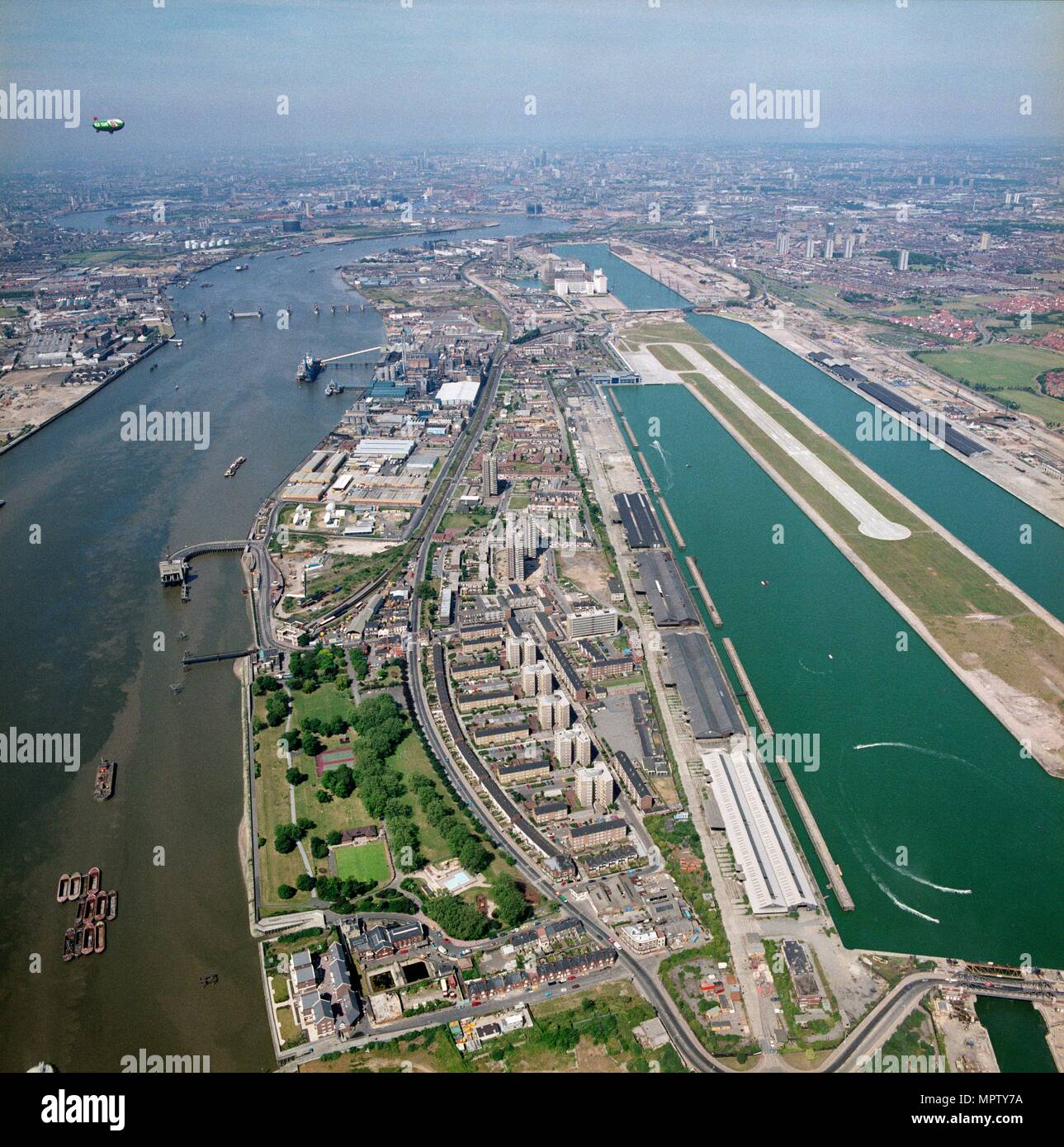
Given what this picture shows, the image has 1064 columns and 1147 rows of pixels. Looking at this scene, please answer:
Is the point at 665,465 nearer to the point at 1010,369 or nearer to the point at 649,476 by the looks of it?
the point at 649,476

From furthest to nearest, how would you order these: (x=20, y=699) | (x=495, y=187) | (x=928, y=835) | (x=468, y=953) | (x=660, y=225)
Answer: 1. (x=495, y=187)
2. (x=660, y=225)
3. (x=20, y=699)
4. (x=928, y=835)
5. (x=468, y=953)

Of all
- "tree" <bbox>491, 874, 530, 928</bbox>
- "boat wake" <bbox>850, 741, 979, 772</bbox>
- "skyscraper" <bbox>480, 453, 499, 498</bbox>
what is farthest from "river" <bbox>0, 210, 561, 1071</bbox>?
"boat wake" <bbox>850, 741, 979, 772</bbox>

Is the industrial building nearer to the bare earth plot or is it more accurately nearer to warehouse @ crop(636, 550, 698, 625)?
warehouse @ crop(636, 550, 698, 625)

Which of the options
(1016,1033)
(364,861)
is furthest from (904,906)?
Answer: (364,861)

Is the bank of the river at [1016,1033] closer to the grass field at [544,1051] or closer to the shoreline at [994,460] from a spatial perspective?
the grass field at [544,1051]

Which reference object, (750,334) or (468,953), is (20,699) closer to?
(468,953)

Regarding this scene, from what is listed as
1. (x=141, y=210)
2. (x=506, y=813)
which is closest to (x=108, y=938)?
(x=506, y=813)
